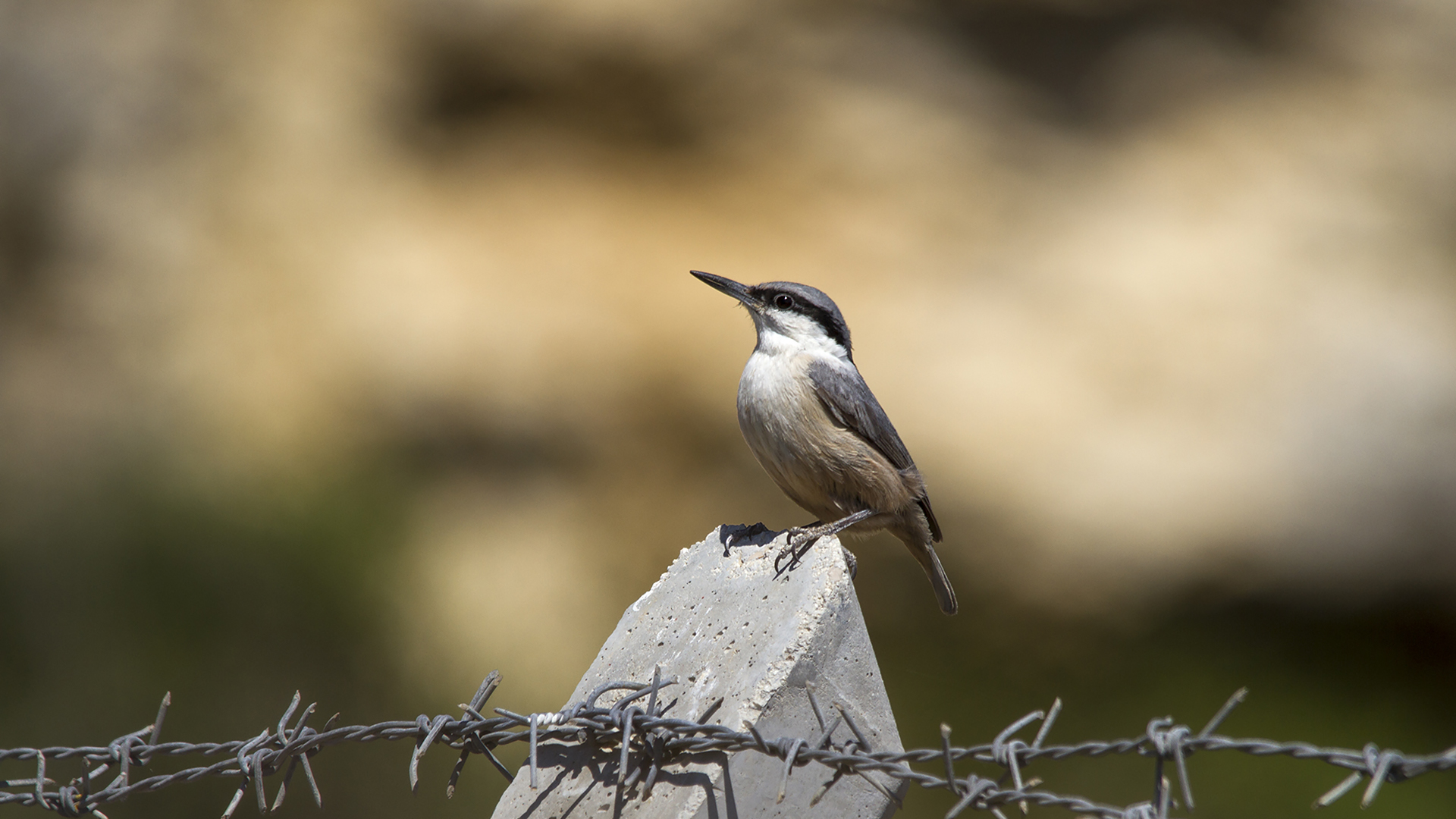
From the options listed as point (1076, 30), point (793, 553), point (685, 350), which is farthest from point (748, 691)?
point (1076, 30)

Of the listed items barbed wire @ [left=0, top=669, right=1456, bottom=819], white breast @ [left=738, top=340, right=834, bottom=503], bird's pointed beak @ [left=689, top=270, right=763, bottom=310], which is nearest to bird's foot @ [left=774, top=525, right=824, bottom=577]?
barbed wire @ [left=0, top=669, right=1456, bottom=819]

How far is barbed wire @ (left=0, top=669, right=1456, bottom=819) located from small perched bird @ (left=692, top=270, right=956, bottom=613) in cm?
143

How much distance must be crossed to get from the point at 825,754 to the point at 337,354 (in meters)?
7.63

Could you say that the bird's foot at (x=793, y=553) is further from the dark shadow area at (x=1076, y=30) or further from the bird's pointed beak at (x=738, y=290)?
the dark shadow area at (x=1076, y=30)

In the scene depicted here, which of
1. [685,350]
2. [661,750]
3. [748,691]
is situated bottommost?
[661,750]

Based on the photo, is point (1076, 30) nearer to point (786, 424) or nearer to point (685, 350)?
point (685, 350)

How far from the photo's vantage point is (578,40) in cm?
912

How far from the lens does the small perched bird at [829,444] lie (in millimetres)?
3836

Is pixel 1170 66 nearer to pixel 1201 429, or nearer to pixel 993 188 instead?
pixel 993 188

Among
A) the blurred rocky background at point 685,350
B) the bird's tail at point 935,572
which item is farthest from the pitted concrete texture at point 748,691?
the blurred rocky background at point 685,350

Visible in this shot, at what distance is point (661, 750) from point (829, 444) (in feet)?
5.99

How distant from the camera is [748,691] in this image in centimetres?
219

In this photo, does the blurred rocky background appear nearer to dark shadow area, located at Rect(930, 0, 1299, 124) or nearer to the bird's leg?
dark shadow area, located at Rect(930, 0, 1299, 124)

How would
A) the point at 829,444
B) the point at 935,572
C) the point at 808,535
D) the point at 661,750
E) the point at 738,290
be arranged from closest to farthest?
the point at 661,750 → the point at 808,535 → the point at 829,444 → the point at 935,572 → the point at 738,290
